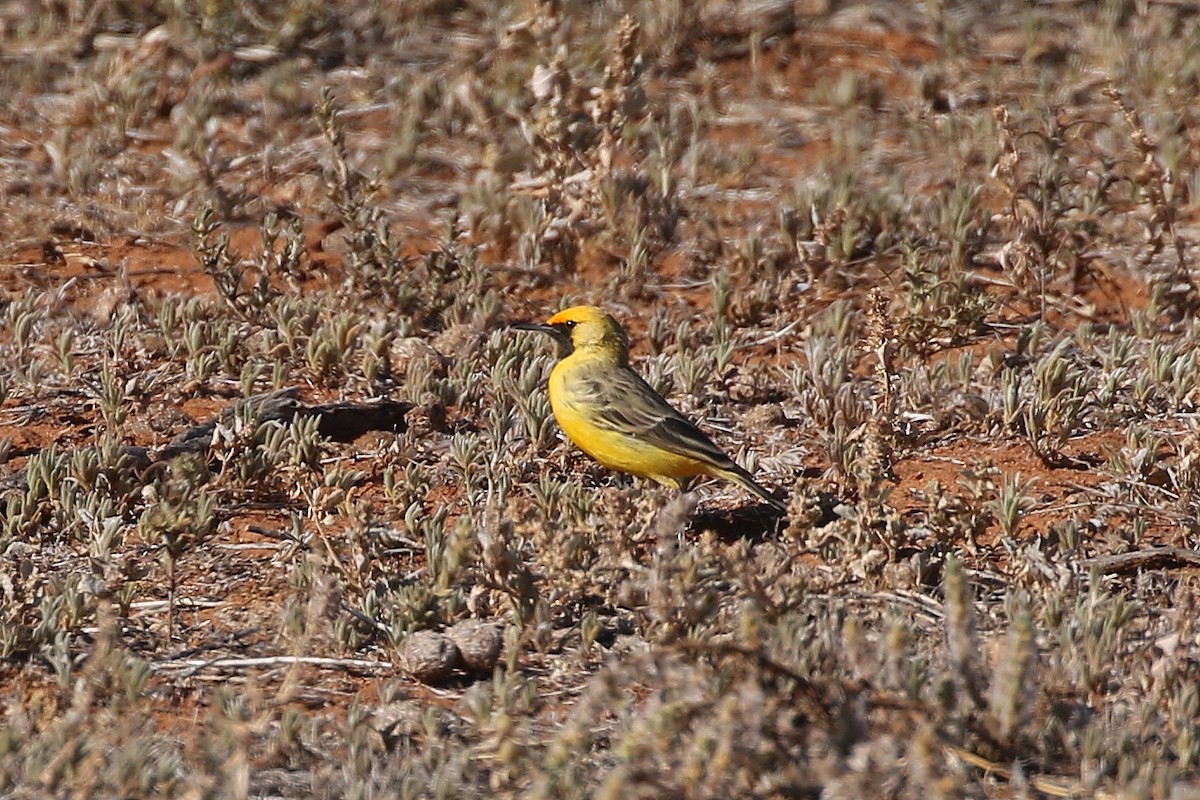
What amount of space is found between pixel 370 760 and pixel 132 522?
2.32 meters

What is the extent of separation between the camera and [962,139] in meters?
11.4

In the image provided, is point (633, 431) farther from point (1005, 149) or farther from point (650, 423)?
point (1005, 149)

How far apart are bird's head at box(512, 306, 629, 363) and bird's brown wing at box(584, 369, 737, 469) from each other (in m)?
0.56

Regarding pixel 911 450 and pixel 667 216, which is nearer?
pixel 911 450

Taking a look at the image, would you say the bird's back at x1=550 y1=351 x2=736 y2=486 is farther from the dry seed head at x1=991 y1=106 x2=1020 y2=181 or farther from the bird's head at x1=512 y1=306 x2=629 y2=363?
the dry seed head at x1=991 y1=106 x2=1020 y2=181

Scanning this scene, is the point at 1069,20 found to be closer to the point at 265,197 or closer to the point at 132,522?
the point at 265,197

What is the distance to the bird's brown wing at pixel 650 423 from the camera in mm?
7562

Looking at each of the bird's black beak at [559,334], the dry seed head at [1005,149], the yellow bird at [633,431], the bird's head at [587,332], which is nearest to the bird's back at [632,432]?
the yellow bird at [633,431]

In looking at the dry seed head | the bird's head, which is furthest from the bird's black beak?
the dry seed head

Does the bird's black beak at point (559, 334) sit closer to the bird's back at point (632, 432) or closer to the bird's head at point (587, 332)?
the bird's head at point (587, 332)

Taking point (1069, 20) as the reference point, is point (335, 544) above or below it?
below

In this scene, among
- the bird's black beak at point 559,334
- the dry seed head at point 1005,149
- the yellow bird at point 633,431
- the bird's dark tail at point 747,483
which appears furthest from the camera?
the dry seed head at point 1005,149

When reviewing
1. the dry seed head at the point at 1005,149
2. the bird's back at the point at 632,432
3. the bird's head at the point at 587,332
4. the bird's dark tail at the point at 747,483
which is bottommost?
the bird's dark tail at the point at 747,483

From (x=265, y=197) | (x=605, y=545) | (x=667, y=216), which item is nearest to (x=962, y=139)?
(x=667, y=216)
